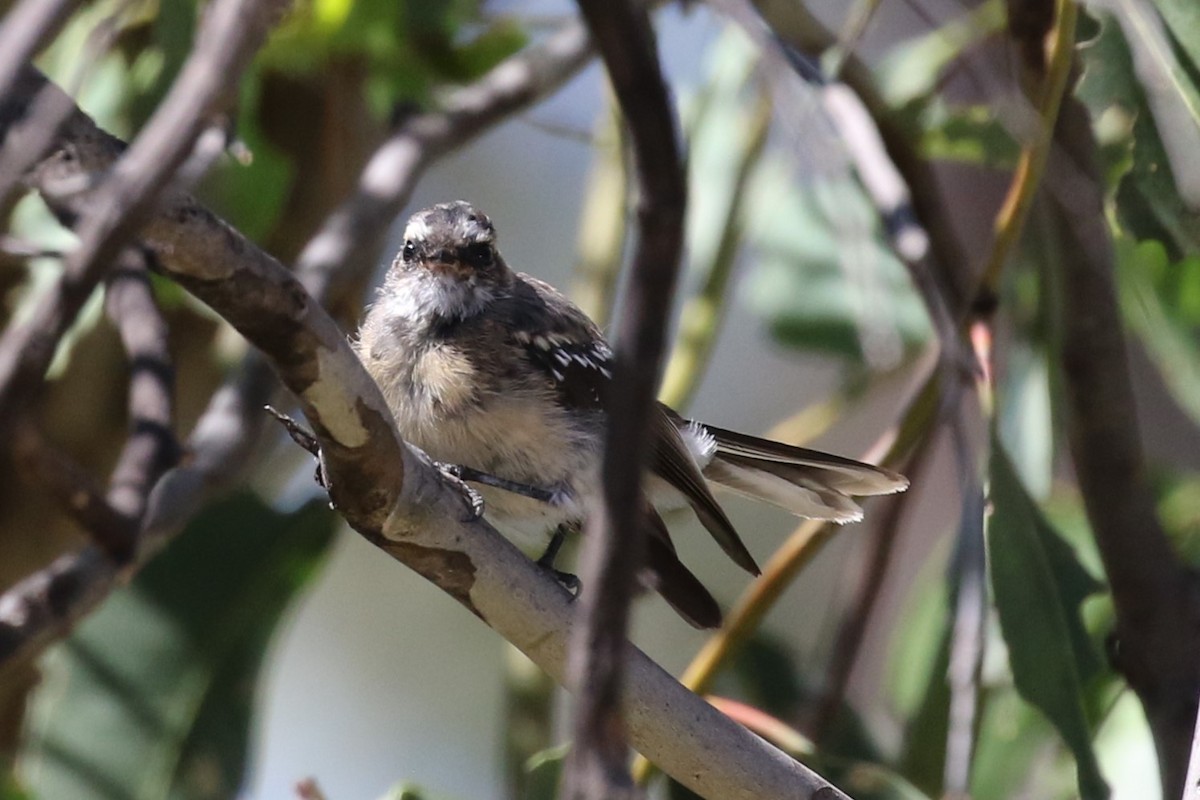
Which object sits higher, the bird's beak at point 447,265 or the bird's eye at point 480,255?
the bird's eye at point 480,255

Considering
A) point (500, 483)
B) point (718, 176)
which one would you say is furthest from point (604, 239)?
point (500, 483)

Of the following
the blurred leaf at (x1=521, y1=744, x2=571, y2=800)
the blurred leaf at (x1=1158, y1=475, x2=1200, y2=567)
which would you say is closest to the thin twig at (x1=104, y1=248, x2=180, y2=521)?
the blurred leaf at (x1=521, y1=744, x2=571, y2=800)

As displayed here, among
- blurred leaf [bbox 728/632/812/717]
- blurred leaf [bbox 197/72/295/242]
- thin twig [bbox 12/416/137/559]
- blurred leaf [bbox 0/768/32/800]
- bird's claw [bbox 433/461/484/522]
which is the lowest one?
blurred leaf [bbox 0/768/32/800]

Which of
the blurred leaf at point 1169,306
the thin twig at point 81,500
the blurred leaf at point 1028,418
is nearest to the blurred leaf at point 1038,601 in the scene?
the blurred leaf at point 1169,306

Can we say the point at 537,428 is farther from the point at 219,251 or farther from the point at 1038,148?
the point at 219,251

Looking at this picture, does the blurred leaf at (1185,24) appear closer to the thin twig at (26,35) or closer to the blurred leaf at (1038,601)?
the blurred leaf at (1038,601)

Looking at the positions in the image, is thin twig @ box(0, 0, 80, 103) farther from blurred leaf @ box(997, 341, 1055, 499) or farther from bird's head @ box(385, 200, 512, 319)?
blurred leaf @ box(997, 341, 1055, 499)
